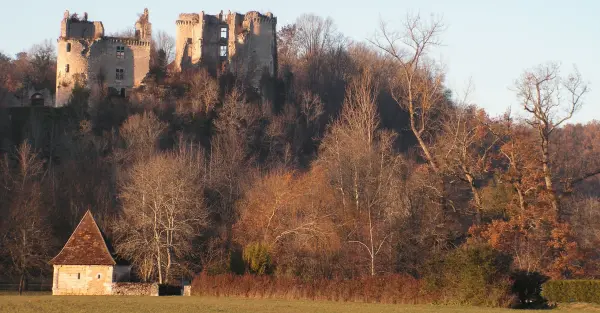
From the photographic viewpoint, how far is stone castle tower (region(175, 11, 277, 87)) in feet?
258

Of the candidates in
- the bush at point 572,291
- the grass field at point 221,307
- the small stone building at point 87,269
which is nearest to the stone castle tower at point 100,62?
the small stone building at point 87,269

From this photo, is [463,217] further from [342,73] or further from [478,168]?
[342,73]

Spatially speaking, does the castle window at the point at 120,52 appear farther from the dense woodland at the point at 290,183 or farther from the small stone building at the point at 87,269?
the small stone building at the point at 87,269

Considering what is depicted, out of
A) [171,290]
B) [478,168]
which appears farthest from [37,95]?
[478,168]

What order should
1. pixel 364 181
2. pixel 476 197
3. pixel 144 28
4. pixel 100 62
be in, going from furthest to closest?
pixel 144 28 < pixel 100 62 < pixel 364 181 < pixel 476 197

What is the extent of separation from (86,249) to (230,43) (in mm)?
37771

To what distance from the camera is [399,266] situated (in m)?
43.7

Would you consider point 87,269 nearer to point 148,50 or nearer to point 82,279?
point 82,279

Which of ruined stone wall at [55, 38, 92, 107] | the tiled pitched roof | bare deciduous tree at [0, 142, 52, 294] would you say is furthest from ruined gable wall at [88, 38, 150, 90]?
the tiled pitched roof

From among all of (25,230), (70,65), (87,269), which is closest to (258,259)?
(87,269)

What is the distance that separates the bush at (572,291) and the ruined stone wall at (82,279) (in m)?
19.1

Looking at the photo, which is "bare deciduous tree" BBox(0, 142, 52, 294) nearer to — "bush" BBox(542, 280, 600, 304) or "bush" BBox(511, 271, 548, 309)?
"bush" BBox(511, 271, 548, 309)

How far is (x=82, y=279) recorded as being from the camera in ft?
143

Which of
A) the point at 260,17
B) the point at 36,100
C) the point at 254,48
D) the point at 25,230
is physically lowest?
the point at 25,230
